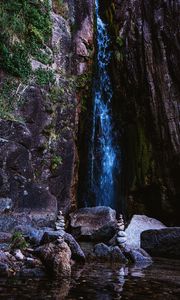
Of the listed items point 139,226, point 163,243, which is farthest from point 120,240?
point 139,226

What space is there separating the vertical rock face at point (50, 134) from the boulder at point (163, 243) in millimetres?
3336

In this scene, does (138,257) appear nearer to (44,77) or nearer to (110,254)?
(110,254)

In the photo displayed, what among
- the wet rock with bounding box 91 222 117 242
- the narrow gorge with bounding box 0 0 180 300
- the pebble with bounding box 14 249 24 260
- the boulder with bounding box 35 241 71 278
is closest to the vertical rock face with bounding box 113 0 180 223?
A: the narrow gorge with bounding box 0 0 180 300

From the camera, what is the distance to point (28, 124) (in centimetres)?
1488

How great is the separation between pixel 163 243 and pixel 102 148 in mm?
7075

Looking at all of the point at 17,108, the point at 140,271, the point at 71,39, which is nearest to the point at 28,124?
the point at 17,108

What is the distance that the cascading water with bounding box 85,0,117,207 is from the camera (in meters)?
17.3

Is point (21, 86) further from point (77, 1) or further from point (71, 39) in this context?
point (77, 1)

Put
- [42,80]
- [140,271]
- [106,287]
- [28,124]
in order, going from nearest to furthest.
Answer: [106,287] < [140,271] < [28,124] < [42,80]

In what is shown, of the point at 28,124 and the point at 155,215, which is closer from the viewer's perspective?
the point at 28,124

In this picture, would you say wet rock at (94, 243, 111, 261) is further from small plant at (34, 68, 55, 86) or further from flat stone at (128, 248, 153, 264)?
small plant at (34, 68, 55, 86)

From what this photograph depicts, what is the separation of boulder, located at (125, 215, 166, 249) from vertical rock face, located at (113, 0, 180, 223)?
42 centimetres

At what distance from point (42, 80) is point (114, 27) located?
18.5ft

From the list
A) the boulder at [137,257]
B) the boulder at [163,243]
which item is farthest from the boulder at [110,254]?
the boulder at [163,243]
